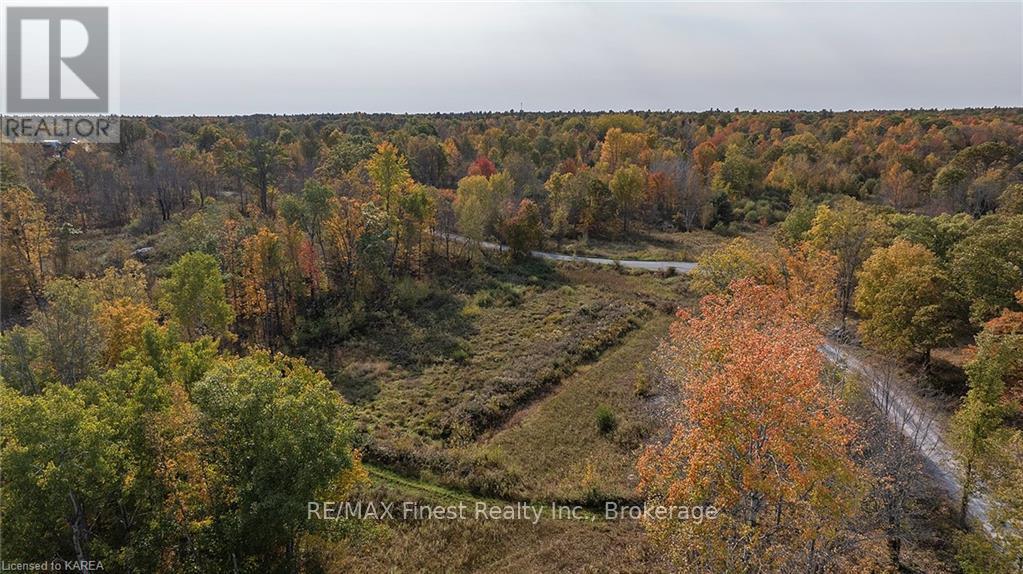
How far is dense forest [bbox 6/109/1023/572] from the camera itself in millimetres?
16062

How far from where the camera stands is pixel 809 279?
37438mm

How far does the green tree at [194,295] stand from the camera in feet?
112

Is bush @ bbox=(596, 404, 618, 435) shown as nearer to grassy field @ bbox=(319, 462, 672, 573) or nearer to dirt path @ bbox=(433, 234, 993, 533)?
grassy field @ bbox=(319, 462, 672, 573)

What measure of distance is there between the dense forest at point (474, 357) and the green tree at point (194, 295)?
0.64ft

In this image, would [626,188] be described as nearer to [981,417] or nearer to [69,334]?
[981,417]

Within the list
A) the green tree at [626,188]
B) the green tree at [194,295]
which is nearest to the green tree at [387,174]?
the green tree at [194,295]

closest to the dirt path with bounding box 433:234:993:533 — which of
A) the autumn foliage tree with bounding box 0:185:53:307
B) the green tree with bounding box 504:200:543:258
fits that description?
the green tree with bounding box 504:200:543:258

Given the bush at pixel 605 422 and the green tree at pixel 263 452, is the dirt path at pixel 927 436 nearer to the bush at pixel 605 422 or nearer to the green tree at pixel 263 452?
the bush at pixel 605 422

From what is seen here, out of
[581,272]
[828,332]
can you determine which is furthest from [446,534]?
[581,272]

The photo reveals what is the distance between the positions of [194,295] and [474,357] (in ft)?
64.4

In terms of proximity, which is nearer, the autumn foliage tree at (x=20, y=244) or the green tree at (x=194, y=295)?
the green tree at (x=194, y=295)

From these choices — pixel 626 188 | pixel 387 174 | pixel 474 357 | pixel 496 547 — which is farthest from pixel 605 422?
pixel 626 188

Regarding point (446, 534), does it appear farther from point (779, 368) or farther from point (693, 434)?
point (779, 368)

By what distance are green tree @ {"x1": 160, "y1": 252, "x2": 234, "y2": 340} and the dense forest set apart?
19 centimetres
